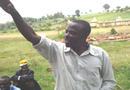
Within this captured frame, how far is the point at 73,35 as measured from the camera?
1259 millimetres

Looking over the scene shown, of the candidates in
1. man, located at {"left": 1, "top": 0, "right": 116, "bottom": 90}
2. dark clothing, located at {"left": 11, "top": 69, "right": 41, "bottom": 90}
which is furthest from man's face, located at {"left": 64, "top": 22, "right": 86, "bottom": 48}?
dark clothing, located at {"left": 11, "top": 69, "right": 41, "bottom": 90}

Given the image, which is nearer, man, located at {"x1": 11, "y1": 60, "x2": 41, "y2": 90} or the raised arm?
the raised arm

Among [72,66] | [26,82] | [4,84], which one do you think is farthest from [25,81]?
[72,66]

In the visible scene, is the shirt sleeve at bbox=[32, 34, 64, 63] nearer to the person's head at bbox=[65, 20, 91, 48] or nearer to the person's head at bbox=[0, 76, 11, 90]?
the person's head at bbox=[65, 20, 91, 48]

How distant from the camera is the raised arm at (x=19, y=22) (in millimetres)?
933

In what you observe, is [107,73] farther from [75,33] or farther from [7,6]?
[7,6]

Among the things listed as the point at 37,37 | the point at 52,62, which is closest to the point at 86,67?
the point at 52,62

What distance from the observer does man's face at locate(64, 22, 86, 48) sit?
1254 millimetres

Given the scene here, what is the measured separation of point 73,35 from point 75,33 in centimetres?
3

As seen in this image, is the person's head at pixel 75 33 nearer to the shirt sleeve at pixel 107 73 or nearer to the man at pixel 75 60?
the man at pixel 75 60

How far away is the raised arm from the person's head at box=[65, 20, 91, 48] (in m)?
0.30

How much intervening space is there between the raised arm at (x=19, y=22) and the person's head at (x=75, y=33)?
0.30 m

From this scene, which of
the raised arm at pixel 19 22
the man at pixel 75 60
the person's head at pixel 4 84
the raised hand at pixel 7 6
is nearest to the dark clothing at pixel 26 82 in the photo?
the person's head at pixel 4 84

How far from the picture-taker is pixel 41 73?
4.87 m
